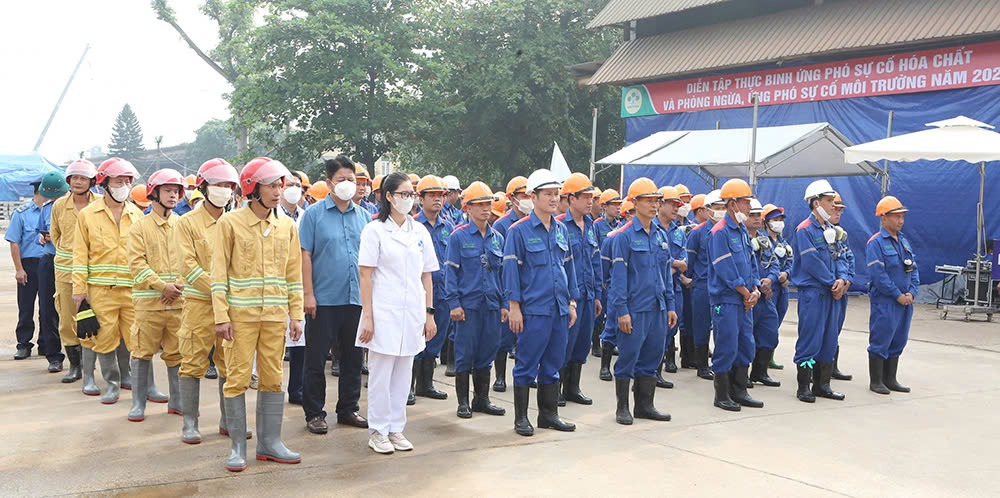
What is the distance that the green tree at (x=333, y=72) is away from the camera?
83.3 ft

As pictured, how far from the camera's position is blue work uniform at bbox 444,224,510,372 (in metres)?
7.46

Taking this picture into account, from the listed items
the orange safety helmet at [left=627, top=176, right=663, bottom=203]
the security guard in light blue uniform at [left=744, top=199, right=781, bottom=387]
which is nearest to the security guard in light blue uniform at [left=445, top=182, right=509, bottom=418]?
the orange safety helmet at [left=627, top=176, right=663, bottom=203]

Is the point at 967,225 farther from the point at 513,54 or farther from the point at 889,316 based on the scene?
the point at 513,54

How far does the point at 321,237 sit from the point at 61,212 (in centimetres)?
327

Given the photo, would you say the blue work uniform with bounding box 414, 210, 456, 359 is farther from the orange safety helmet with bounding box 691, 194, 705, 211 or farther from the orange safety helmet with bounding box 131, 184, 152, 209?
the orange safety helmet with bounding box 131, 184, 152, 209

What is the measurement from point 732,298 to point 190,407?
14.8ft

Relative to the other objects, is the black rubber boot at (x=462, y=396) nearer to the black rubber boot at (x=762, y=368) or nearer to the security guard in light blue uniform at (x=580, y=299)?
the security guard in light blue uniform at (x=580, y=299)

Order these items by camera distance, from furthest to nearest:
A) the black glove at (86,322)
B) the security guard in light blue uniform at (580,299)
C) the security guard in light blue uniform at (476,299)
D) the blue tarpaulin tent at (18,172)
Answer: the blue tarpaulin tent at (18,172)
the security guard in light blue uniform at (580,299)
the security guard in light blue uniform at (476,299)
the black glove at (86,322)

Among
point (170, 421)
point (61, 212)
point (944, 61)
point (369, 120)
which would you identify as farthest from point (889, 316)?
point (369, 120)

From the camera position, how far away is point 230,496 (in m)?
4.98

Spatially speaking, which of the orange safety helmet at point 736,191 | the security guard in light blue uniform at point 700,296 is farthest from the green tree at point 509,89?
the orange safety helmet at point 736,191

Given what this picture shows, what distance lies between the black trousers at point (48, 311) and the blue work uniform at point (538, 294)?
5.18 meters

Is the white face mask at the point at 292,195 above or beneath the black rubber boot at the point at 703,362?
above

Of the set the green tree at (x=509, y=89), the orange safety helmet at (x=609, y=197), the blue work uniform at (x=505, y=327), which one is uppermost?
the green tree at (x=509, y=89)
